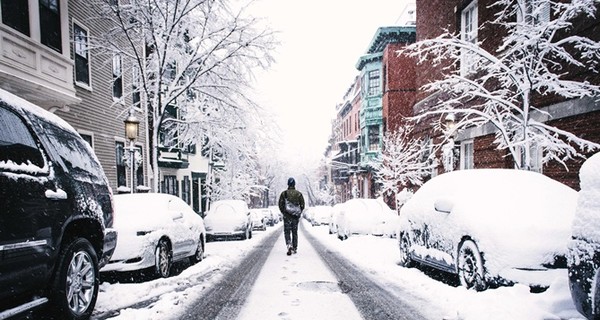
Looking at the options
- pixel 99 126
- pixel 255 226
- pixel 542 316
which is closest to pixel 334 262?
pixel 542 316

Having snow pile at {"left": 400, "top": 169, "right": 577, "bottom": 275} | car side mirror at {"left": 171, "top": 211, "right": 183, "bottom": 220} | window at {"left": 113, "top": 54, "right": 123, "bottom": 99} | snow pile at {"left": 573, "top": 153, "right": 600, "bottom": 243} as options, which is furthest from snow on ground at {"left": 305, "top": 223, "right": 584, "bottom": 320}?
window at {"left": 113, "top": 54, "right": 123, "bottom": 99}

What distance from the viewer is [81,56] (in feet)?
44.6

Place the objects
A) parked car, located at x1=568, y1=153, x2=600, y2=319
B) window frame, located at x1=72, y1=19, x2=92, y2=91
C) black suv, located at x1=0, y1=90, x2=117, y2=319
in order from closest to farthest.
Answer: parked car, located at x1=568, y1=153, x2=600, y2=319 → black suv, located at x1=0, y1=90, x2=117, y2=319 → window frame, located at x1=72, y1=19, x2=92, y2=91

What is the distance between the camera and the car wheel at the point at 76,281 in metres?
3.91

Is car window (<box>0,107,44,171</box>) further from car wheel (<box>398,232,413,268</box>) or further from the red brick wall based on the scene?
the red brick wall

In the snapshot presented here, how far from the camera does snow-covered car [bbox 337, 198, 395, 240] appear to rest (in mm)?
12477

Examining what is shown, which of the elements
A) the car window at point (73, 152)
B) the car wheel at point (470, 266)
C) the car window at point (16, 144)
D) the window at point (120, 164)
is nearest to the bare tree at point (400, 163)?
the window at point (120, 164)

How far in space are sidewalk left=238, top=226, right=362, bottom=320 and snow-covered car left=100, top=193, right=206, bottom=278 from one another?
1.65 metres

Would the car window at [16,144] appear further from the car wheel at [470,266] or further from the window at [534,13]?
the window at [534,13]

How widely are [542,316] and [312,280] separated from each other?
3455 mm

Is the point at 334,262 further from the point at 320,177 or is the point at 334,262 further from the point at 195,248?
the point at 320,177

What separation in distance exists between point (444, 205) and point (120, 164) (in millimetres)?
14149

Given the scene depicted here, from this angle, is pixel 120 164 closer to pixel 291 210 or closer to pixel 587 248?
pixel 291 210

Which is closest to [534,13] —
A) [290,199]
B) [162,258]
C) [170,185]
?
[290,199]
